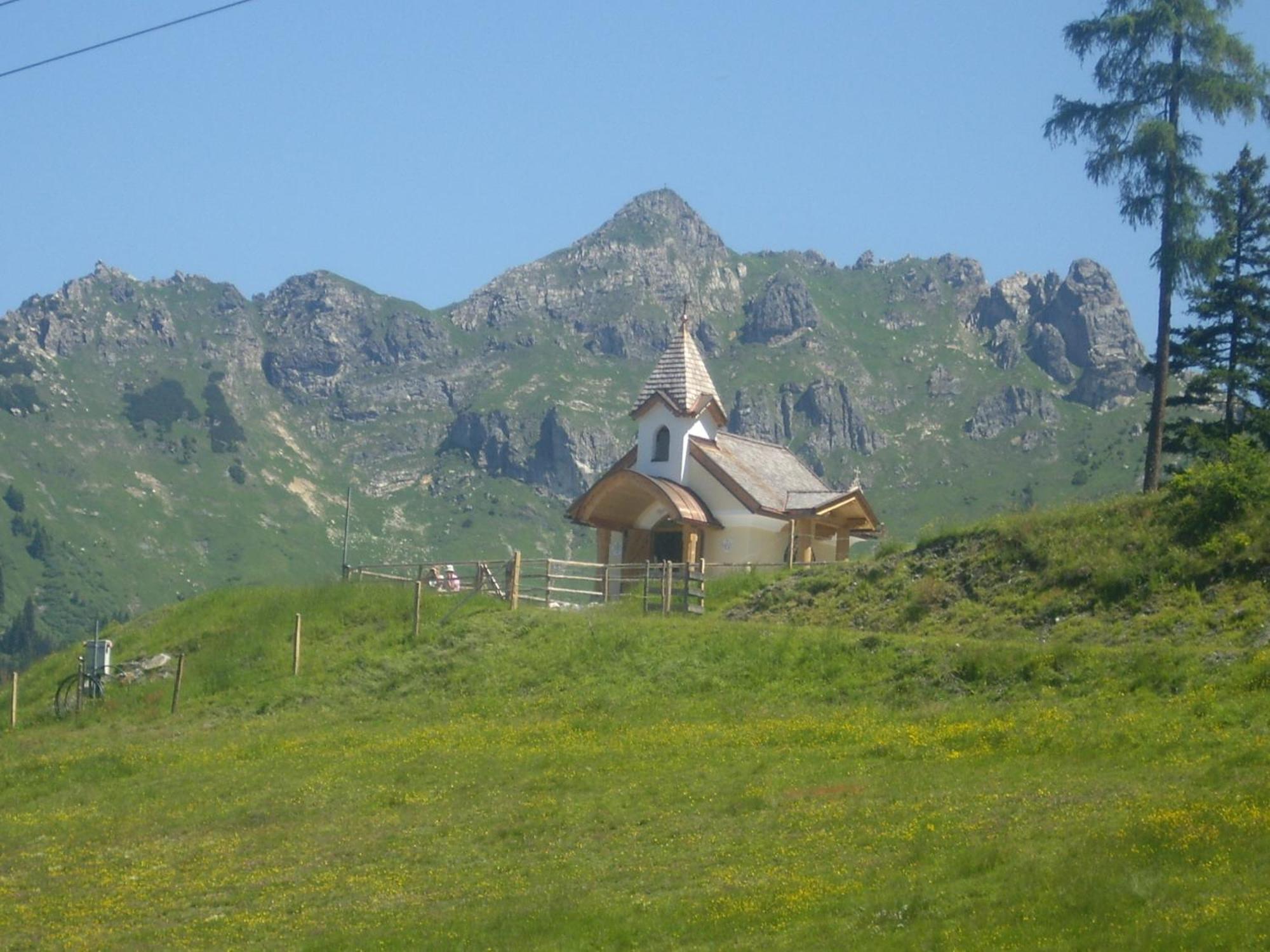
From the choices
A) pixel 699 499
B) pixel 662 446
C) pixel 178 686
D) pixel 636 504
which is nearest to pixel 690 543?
pixel 699 499

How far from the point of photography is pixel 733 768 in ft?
81.3

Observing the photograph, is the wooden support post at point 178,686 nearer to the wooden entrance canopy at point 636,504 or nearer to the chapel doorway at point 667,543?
the wooden entrance canopy at point 636,504

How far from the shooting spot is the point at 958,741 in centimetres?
2450

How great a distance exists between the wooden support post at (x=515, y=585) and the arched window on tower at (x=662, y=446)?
448 inches

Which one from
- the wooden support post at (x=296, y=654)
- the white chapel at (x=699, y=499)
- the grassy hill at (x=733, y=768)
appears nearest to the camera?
the grassy hill at (x=733, y=768)

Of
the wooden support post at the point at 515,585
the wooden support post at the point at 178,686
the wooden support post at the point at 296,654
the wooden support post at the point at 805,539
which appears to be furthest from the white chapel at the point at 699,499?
the wooden support post at the point at 178,686

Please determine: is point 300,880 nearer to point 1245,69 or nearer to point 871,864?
point 871,864

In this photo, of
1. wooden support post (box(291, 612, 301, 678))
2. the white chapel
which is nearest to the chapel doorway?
the white chapel

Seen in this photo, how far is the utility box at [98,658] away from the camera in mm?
41000

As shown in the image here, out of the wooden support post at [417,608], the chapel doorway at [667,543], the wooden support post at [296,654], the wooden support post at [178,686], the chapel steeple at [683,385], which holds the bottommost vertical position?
the wooden support post at [178,686]

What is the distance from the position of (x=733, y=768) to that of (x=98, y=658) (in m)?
22.1

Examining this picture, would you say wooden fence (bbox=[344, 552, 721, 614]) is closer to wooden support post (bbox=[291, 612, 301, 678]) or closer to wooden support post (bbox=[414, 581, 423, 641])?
wooden support post (bbox=[414, 581, 423, 641])

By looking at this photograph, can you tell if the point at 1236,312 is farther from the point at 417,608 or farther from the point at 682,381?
the point at 417,608

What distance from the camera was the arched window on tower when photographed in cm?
5325
